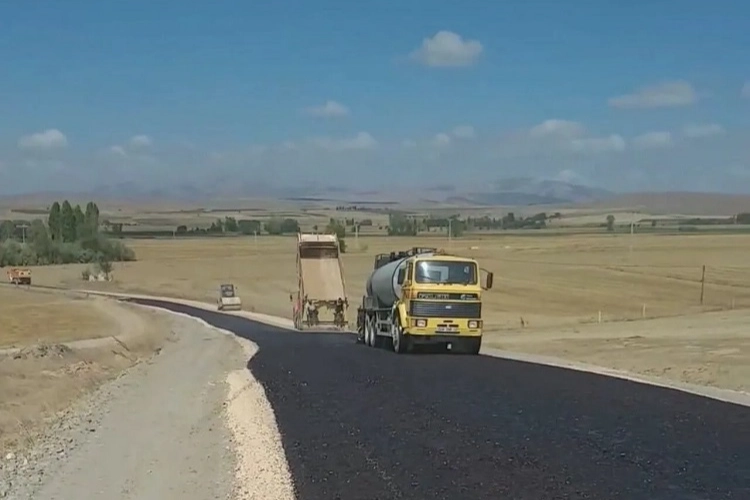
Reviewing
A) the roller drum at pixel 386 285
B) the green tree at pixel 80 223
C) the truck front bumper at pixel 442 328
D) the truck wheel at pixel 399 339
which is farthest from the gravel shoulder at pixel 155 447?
the green tree at pixel 80 223

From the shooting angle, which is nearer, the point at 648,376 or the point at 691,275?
the point at 648,376

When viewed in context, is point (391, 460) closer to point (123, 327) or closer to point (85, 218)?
point (123, 327)

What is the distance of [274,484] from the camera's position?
11555 millimetres

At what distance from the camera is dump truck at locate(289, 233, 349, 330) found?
170 ft

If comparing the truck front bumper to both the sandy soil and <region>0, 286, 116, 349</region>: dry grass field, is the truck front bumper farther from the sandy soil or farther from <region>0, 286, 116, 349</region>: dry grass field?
<region>0, 286, 116, 349</region>: dry grass field

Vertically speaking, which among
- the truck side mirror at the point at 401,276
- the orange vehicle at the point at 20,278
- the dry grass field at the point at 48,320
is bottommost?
the orange vehicle at the point at 20,278

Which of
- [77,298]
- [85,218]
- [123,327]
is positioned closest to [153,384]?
[123,327]

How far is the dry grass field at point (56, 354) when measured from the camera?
18297 millimetres

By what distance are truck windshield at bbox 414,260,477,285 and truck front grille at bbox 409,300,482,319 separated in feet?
1.95

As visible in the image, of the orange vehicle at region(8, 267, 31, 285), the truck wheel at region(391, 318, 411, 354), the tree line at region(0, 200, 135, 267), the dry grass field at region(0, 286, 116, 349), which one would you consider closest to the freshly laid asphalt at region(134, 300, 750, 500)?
the truck wheel at region(391, 318, 411, 354)

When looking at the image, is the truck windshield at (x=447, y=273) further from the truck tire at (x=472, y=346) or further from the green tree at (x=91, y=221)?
the green tree at (x=91, y=221)

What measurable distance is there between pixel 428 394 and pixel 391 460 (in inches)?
263

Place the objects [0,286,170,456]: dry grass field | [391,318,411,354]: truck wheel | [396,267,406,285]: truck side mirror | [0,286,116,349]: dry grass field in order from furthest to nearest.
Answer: [0,286,116,349]: dry grass field
[396,267,406,285]: truck side mirror
[391,318,411,354]: truck wheel
[0,286,170,456]: dry grass field

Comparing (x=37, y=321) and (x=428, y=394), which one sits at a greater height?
(x=428, y=394)
